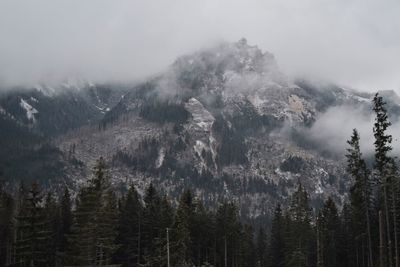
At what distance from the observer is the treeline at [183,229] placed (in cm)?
5950

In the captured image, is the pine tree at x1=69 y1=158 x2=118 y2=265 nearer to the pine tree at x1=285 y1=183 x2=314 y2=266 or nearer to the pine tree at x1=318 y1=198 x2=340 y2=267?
the pine tree at x1=285 y1=183 x2=314 y2=266

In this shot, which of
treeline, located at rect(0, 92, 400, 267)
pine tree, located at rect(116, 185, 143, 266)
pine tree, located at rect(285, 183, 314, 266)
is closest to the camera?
treeline, located at rect(0, 92, 400, 267)

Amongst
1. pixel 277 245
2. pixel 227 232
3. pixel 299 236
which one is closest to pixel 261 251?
pixel 277 245

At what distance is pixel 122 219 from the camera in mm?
88000

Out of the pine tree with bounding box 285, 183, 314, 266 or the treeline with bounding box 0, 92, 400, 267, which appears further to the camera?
the pine tree with bounding box 285, 183, 314, 266

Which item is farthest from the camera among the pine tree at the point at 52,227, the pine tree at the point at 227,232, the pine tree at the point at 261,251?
the pine tree at the point at 261,251

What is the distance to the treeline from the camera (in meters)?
59.5

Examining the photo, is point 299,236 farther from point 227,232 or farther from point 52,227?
point 52,227

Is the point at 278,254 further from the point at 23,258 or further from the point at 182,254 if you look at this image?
the point at 23,258

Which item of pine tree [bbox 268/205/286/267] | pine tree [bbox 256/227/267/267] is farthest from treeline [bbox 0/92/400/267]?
pine tree [bbox 256/227/267/267]

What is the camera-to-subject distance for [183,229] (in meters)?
69.4

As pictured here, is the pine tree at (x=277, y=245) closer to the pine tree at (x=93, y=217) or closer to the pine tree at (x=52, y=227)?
the pine tree at (x=52, y=227)

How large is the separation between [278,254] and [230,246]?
18419mm

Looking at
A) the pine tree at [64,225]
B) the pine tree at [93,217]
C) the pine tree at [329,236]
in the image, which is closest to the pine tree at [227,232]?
the pine tree at [329,236]
